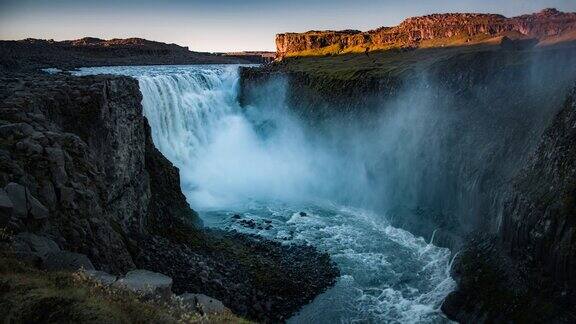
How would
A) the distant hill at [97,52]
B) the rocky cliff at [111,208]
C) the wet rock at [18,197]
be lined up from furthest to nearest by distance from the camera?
the distant hill at [97,52] → the rocky cliff at [111,208] → the wet rock at [18,197]

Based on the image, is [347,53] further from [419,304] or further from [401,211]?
[419,304]

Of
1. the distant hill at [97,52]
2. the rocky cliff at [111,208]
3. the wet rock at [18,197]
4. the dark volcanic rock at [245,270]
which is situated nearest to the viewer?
the wet rock at [18,197]

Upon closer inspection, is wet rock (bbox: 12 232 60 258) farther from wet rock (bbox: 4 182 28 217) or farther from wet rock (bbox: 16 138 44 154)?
wet rock (bbox: 16 138 44 154)

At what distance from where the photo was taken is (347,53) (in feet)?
335

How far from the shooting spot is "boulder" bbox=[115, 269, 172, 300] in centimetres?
1361

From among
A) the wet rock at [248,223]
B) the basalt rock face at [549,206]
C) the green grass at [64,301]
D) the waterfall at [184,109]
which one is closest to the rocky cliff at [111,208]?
the green grass at [64,301]

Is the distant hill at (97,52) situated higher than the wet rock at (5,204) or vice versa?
the distant hill at (97,52)

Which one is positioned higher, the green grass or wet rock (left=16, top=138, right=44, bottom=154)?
wet rock (left=16, top=138, right=44, bottom=154)

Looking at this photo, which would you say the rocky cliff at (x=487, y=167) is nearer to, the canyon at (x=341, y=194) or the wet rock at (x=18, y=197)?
the canyon at (x=341, y=194)

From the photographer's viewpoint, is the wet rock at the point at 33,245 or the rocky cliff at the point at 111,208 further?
the rocky cliff at the point at 111,208

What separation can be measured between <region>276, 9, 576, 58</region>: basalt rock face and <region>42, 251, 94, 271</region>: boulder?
67600mm

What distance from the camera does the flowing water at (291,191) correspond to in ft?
91.7

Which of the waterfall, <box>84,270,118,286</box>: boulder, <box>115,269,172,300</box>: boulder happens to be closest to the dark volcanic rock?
<box>115,269,172,300</box>: boulder

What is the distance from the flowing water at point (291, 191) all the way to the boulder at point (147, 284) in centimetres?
1154
